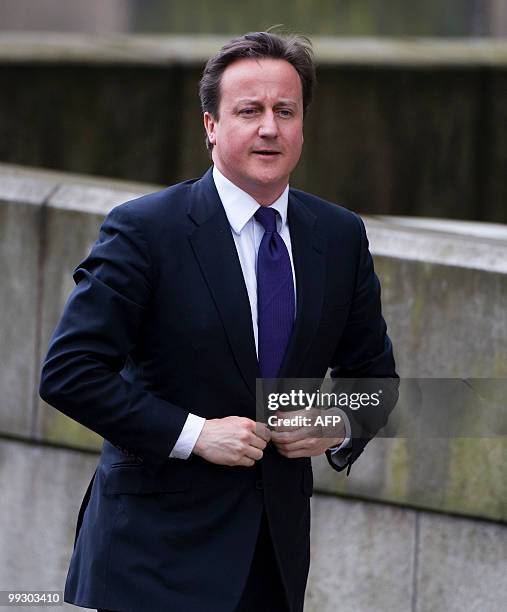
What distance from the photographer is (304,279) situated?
3.42 metres

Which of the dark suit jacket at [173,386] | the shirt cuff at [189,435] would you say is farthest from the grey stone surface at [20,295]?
the shirt cuff at [189,435]

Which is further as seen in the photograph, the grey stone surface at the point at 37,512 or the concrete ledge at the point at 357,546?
the grey stone surface at the point at 37,512

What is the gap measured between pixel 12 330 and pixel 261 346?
2.18 m

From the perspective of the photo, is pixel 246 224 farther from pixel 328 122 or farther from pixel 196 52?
pixel 196 52

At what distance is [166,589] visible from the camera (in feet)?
11.0

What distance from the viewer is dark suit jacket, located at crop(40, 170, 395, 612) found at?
10.6 feet

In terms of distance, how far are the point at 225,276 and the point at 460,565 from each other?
2025 millimetres

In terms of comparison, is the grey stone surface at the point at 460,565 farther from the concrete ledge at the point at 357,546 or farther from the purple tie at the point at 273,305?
the purple tie at the point at 273,305

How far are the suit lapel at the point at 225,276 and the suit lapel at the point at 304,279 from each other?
0.11m

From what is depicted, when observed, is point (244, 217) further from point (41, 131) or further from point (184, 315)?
point (41, 131)

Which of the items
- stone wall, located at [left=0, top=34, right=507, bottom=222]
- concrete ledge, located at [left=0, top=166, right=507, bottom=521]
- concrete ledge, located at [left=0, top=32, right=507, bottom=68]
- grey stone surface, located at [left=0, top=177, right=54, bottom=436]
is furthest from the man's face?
concrete ledge, located at [left=0, top=32, right=507, bottom=68]

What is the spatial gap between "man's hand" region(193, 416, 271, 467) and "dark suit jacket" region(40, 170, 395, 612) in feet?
0.24

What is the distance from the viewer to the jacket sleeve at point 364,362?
3557 mm

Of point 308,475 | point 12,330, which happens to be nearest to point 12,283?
point 12,330
